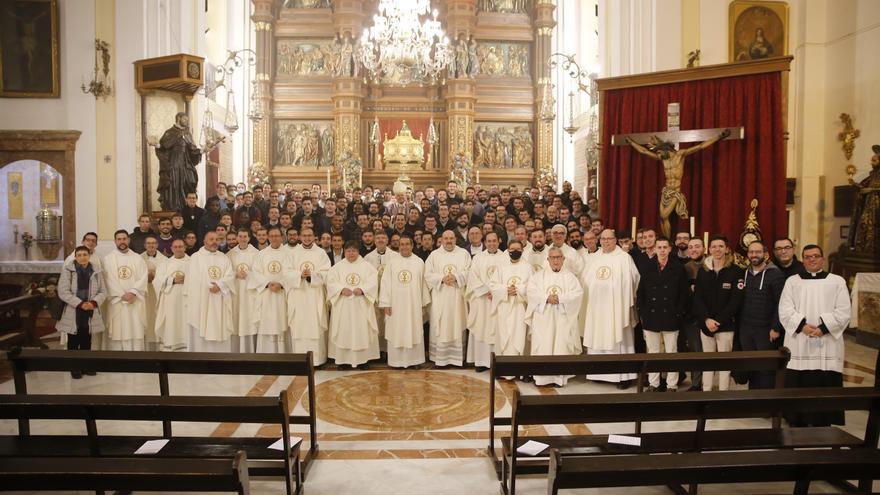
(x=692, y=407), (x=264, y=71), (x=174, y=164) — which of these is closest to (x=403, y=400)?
(x=692, y=407)

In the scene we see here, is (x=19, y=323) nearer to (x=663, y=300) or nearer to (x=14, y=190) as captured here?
(x=14, y=190)

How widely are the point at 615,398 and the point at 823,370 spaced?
10.8 feet

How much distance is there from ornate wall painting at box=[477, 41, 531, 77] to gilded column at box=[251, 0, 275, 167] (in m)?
7.44

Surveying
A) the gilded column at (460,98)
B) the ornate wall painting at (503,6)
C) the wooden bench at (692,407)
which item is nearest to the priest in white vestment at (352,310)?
the wooden bench at (692,407)

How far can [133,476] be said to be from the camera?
307 centimetres

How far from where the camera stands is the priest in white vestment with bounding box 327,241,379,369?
8.80 meters

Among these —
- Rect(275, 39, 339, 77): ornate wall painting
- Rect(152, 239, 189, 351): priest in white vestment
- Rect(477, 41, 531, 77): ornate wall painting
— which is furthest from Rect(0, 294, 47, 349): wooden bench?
Rect(477, 41, 531, 77): ornate wall painting

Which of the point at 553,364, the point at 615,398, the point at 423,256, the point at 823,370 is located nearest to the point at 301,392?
the point at 423,256

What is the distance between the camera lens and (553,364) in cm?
508

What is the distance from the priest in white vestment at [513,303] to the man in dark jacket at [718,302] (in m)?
2.12

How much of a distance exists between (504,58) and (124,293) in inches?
703

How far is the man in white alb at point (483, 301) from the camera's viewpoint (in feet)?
28.8

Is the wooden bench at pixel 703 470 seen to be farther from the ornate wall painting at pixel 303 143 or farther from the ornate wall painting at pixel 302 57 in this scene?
the ornate wall painting at pixel 302 57

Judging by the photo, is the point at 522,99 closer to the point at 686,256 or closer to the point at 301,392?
the point at 686,256
